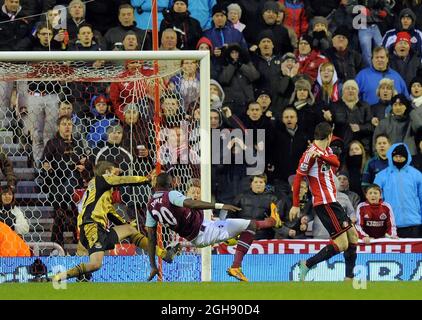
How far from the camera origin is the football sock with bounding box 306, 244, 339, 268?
13.7 metres

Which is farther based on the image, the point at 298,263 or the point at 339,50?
the point at 339,50

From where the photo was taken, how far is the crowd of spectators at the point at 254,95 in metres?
15.3

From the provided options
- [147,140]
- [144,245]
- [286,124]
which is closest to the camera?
[144,245]

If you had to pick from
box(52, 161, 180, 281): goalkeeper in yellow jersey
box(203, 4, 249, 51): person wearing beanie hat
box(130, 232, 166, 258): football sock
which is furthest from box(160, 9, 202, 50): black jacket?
box(130, 232, 166, 258): football sock

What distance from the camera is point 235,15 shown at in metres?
17.1

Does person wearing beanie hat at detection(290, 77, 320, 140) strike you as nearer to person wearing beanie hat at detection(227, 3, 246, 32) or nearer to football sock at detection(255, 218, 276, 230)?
person wearing beanie hat at detection(227, 3, 246, 32)

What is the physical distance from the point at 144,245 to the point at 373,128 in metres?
3.92

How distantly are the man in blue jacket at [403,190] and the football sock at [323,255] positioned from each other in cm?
239

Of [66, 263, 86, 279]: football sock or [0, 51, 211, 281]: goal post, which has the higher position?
[0, 51, 211, 281]: goal post

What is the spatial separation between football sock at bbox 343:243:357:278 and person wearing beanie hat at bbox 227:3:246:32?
4207 millimetres

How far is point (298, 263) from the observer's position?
1477 centimetres
